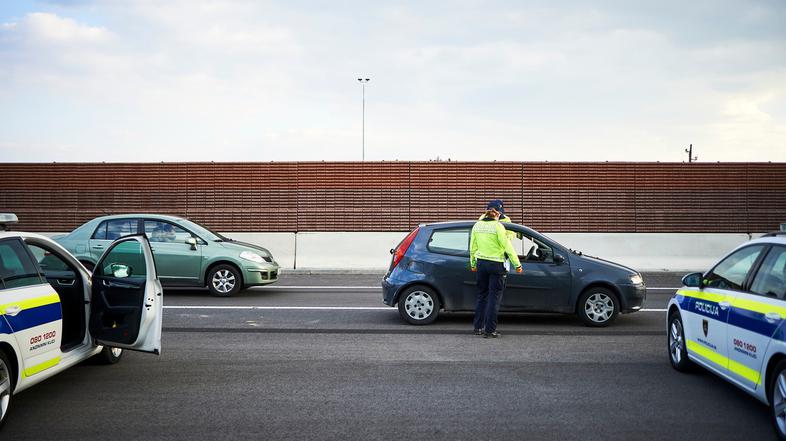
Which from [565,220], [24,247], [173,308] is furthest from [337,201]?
[24,247]

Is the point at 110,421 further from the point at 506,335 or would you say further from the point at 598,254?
the point at 598,254

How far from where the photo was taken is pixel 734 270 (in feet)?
21.9

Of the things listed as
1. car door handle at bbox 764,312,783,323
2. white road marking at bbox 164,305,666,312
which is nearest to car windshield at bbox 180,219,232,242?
white road marking at bbox 164,305,666,312

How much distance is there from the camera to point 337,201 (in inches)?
856

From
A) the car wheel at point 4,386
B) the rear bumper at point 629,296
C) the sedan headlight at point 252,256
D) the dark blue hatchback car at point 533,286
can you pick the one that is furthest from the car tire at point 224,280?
the car wheel at point 4,386

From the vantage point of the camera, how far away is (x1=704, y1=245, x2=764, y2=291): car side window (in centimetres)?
641

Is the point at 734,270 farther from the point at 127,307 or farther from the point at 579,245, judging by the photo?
the point at 579,245

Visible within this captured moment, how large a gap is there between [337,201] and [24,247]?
15.4m

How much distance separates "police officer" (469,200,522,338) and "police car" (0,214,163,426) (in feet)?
14.1

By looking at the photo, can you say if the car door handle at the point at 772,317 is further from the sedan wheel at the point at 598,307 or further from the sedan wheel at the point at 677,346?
the sedan wheel at the point at 598,307

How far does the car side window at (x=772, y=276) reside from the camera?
5.74 m

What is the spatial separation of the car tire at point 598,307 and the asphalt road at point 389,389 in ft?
0.65

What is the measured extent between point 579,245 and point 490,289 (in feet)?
39.3

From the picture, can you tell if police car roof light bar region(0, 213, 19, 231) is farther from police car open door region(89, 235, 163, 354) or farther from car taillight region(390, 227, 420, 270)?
car taillight region(390, 227, 420, 270)
